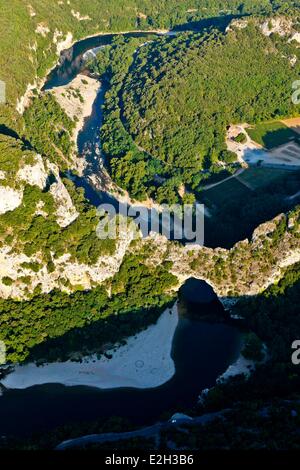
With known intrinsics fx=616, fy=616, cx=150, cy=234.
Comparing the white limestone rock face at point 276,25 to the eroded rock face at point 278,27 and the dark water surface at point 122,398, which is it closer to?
the eroded rock face at point 278,27

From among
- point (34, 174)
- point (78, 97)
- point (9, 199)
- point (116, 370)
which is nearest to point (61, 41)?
point (78, 97)

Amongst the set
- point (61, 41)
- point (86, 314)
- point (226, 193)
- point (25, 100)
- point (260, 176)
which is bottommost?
point (86, 314)

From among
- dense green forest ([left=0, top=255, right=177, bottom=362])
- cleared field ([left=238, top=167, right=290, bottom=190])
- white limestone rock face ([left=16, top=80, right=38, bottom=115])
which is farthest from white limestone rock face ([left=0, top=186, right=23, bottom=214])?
white limestone rock face ([left=16, top=80, right=38, bottom=115])

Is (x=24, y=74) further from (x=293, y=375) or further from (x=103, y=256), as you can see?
(x=293, y=375)

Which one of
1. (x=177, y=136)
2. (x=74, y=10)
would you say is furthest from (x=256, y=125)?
(x=74, y=10)

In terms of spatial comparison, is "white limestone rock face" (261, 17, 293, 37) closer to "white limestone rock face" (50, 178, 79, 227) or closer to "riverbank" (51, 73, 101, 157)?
"riverbank" (51, 73, 101, 157)

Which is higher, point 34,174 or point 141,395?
point 34,174

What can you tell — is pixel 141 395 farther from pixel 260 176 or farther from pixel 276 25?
pixel 276 25
